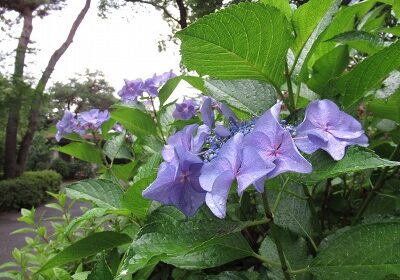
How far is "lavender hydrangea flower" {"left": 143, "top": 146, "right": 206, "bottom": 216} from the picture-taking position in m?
0.46

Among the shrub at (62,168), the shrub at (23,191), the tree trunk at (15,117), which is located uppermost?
the tree trunk at (15,117)

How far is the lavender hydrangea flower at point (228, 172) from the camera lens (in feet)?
1.33

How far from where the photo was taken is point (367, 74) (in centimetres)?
A: 56

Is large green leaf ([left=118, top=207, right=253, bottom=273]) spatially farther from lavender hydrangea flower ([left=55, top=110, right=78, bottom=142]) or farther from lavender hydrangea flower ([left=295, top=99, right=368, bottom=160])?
lavender hydrangea flower ([left=55, top=110, right=78, bottom=142])

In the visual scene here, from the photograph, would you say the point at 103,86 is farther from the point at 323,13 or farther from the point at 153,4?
the point at 323,13

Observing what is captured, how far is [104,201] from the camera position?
749 millimetres

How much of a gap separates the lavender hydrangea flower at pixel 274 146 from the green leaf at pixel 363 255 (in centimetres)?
14

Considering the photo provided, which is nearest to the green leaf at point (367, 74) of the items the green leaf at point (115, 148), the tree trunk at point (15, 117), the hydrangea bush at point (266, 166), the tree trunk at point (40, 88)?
the hydrangea bush at point (266, 166)

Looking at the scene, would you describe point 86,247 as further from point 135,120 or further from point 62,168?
point 62,168

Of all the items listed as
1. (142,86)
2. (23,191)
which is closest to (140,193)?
(142,86)

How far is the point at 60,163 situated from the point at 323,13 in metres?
22.1

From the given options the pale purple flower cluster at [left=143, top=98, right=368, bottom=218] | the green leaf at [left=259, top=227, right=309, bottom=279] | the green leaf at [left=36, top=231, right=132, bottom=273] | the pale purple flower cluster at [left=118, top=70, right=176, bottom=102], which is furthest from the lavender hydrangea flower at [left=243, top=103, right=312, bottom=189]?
the pale purple flower cluster at [left=118, top=70, right=176, bottom=102]

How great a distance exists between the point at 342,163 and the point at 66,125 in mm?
1199

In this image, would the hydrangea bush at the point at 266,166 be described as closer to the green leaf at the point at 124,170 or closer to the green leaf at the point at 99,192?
the green leaf at the point at 99,192
